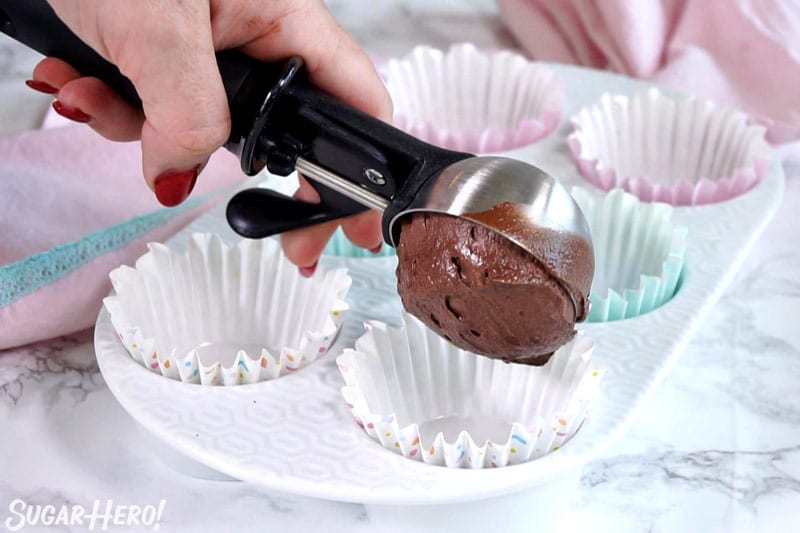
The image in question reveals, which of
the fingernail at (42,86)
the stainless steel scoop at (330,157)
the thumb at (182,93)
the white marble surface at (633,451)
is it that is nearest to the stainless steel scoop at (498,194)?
the stainless steel scoop at (330,157)

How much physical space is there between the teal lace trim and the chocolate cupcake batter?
1.48 feet

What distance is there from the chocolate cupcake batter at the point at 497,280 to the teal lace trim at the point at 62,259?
45 cm

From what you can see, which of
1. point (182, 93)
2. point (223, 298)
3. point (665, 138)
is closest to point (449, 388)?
point (223, 298)

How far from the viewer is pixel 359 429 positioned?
947mm

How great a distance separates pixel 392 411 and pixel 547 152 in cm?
47

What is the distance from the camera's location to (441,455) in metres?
0.89

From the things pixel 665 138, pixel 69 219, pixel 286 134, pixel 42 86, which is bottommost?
pixel 69 219

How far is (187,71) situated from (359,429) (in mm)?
337

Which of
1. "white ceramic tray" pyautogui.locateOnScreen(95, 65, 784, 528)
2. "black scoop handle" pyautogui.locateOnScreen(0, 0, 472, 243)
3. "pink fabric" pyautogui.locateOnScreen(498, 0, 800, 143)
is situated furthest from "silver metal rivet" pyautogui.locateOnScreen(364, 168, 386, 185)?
"pink fabric" pyautogui.locateOnScreen(498, 0, 800, 143)

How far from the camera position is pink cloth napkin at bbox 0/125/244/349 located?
3.69 feet

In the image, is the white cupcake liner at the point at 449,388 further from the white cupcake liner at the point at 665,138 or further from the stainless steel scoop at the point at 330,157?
the white cupcake liner at the point at 665,138

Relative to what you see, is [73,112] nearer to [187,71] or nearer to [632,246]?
[187,71]

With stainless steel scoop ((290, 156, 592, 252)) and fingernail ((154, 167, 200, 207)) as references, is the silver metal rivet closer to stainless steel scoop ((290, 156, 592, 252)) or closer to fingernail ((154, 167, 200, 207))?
stainless steel scoop ((290, 156, 592, 252))

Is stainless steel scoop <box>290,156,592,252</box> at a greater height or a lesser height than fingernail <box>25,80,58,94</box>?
greater
